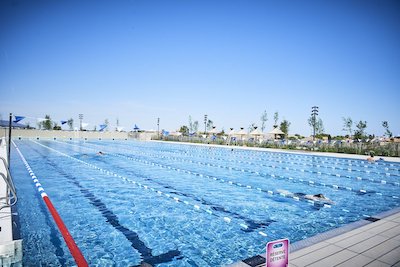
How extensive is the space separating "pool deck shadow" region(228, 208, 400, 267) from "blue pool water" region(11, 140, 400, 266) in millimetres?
862

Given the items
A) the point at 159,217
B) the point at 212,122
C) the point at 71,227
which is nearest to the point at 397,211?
the point at 159,217

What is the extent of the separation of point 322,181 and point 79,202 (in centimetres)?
909

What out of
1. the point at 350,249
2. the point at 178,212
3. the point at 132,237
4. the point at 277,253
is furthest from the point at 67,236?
the point at 350,249

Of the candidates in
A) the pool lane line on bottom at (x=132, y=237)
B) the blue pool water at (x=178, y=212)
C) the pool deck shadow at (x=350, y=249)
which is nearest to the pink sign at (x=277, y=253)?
the pool deck shadow at (x=350, y=249)

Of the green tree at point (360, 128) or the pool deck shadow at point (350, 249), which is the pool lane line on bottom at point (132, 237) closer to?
the pool deck shadow at point (350, 249)

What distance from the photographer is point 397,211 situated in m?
5.56

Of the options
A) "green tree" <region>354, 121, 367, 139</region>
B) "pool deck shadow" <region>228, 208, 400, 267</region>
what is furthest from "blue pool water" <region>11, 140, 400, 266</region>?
"green tree" <region>354, 121, 367, 139</region>

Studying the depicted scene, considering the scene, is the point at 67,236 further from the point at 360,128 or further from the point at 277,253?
the point at 360,128

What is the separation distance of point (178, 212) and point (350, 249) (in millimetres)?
3705

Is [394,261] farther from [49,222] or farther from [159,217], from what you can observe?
[49,222]

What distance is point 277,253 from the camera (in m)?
2.11

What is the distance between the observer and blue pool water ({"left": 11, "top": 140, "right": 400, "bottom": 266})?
164 inches

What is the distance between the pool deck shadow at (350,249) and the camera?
10.2 feet

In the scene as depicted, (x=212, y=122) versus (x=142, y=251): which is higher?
(x=212, y=122)
